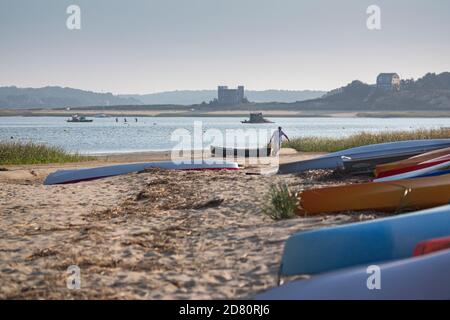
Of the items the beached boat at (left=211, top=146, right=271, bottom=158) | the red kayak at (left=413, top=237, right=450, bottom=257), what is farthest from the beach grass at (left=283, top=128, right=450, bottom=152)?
the red kayak at (left=413, top=237, right=450, bottom=257)

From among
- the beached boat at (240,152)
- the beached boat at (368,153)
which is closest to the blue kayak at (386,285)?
the beached boat at (368,153)

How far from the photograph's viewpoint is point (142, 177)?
1348 centimetres

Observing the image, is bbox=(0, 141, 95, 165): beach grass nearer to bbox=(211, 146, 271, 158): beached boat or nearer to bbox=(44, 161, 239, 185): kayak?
bbox=(211, 146, 271, 158): beached boat

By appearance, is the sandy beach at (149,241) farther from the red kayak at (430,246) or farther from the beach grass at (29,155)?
the beach grass at (29,155)

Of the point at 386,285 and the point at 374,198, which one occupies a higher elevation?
the point at 374,198

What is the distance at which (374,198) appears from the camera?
7305mm

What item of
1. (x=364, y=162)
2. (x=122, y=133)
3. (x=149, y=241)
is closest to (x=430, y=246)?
(x=149, y=241)

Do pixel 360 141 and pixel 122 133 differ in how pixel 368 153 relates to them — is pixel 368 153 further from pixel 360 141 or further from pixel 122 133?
pixel 122 133

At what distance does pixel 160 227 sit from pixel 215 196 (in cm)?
229

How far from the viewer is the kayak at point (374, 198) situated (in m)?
7.27

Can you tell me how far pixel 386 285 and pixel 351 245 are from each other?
754mm

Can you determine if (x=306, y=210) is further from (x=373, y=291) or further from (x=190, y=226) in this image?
(x=373, y=291)

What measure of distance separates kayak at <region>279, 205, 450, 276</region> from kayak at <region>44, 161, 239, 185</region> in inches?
379

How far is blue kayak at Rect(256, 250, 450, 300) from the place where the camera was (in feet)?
13.8
